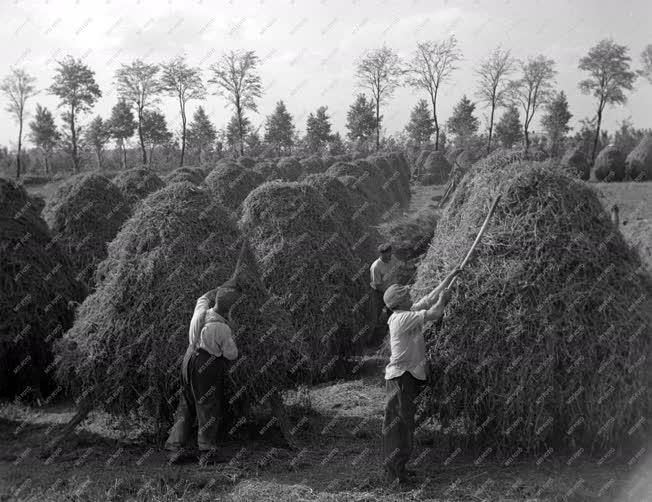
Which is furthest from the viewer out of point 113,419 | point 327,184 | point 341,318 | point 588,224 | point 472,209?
point 327,184

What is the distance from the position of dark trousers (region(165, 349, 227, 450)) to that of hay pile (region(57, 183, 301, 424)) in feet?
1.35

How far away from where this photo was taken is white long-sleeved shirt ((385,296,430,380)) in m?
6.43

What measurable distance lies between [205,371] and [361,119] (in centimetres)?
6449

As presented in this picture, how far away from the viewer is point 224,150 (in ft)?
232

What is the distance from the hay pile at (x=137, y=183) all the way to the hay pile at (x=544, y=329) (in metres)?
12.4

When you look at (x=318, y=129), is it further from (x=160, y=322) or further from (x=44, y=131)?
(x=160, y=322)

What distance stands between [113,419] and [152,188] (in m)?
10.8

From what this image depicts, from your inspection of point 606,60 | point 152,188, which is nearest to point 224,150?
point 606,60

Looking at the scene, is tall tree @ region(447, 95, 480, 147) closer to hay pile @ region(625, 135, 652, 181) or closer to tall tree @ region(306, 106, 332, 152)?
tall tree @ region(306, 106, 332, 152)

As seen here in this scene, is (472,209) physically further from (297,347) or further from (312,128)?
(312,128)

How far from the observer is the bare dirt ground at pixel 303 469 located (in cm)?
643

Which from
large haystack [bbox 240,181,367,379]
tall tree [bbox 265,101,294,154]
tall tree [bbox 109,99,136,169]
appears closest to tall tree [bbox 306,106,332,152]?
tall tree [bbox 265,101,294,154]

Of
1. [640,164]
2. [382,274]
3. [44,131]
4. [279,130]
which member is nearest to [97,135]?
[44,131]

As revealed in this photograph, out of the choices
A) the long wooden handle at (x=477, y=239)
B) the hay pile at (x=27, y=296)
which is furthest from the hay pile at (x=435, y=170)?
the long wooden handle at (x=477, y=239)
